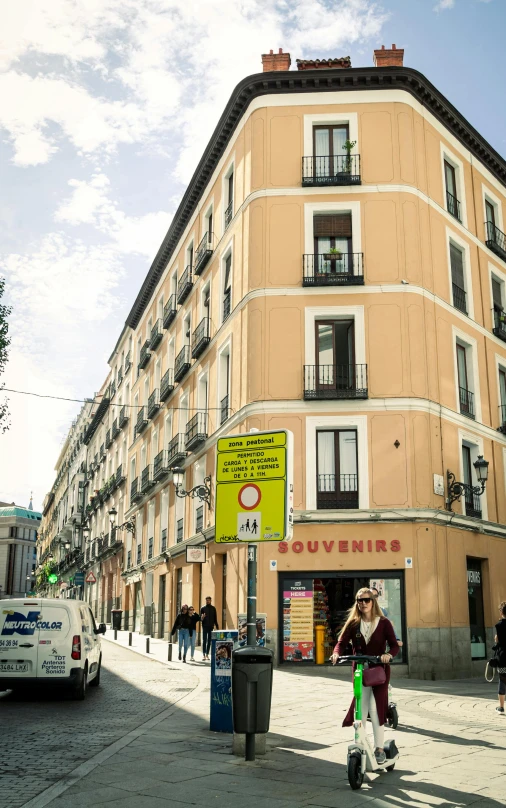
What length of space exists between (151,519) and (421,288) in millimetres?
18616

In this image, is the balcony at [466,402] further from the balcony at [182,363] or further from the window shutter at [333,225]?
the balcony at [182,363]

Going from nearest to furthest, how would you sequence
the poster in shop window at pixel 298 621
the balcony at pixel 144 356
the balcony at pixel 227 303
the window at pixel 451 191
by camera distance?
the poster in shop window at pixel 298 621 → the window at pixel 451 191 → the balcony at pixel 227 303 → the balcony at pixel 144 356

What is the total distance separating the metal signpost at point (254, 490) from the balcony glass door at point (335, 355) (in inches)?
506

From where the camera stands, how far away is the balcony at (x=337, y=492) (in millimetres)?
21672

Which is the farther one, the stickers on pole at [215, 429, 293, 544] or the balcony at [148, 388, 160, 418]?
the balcony at [148, 388, 160, 418]

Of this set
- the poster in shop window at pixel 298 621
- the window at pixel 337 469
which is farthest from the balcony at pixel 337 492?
the poster in shop window at pixel 298 621

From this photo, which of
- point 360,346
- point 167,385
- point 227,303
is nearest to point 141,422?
point 167,385

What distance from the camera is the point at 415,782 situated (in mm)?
7449

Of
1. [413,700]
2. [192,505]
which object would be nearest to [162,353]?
[192,505]

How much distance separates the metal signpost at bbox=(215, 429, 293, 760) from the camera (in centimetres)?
923

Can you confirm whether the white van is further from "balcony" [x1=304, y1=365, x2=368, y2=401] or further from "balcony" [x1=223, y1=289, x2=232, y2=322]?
"balcony" [x1=223, y1=289, x2=232, y2=322]

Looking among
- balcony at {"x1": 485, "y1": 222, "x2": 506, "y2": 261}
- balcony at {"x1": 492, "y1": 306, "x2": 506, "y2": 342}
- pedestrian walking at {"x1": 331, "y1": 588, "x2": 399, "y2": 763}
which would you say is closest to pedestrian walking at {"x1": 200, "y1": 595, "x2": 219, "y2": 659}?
balcony at {"x1": 492, "y1": 306, "x2": 506, "y2": 342}

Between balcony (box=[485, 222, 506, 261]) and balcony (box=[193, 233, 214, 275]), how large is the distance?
9412 millimetres

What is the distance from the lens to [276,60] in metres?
25.9
